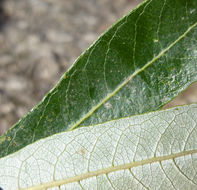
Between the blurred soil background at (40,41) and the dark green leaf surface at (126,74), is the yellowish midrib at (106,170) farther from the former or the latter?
the blurred soil background at (40,41)

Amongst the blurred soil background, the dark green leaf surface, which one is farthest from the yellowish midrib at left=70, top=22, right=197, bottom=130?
the blurred soil background

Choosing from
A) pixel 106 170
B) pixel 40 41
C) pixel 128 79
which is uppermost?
pixel 40 41

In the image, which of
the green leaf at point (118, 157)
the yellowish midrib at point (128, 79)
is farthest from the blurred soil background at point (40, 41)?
the green leaf at point (118, 157)

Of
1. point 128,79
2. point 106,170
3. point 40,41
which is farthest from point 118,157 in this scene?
point 40,41

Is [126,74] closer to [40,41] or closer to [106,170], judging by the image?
[106,170]

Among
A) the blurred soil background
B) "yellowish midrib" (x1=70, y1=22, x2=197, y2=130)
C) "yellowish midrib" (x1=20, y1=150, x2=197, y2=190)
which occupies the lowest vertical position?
"yellowish midrib" (x1=20, y1=150, x2=197, y2=190)

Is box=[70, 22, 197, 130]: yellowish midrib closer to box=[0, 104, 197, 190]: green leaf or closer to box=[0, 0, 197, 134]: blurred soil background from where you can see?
box=[0, 104, 197, 190]: green leaf

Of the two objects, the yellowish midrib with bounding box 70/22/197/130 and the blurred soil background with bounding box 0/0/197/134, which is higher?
the blurred soil background with bounding box 0/0/197/134
